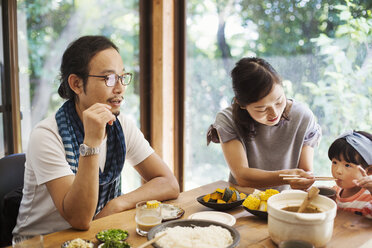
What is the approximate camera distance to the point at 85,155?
135 cm

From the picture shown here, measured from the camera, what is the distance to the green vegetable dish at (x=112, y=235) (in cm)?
113

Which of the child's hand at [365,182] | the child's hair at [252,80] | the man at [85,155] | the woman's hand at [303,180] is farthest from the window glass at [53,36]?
the child's hand at [365,182]

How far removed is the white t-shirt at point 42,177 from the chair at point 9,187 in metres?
0.04

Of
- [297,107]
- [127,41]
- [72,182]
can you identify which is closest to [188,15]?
[127,41]

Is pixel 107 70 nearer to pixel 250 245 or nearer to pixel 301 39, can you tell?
pixel 250 245

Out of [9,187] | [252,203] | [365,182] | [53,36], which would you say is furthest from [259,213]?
[53,36]

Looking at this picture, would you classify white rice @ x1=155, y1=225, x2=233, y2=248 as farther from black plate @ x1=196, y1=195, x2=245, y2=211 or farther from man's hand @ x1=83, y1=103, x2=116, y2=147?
man's hand @ x1=83, y1=103, x2=116, y2=147

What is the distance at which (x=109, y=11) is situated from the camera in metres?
3.20

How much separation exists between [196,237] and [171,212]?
37cm

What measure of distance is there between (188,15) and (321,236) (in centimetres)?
263

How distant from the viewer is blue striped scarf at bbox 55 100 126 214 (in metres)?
1.54

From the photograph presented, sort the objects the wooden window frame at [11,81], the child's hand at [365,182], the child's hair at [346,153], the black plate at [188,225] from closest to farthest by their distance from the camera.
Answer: the black plate at [188,225], the child's hand at [365,182], the child's hair at [346,153], the wooden window frame at [11,81]

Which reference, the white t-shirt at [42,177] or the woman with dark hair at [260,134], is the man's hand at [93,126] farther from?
the woman with dark hair at [260,134]

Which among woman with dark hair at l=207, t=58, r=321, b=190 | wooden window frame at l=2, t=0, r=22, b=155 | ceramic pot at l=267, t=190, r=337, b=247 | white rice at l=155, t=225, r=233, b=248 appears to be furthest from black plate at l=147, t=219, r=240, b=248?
wooden window frame at l=2, t=0, r=22, b=155
